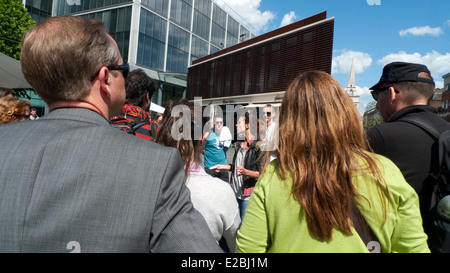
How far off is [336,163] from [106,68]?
1.08 metres

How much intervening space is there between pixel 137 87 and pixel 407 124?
8.28 ft

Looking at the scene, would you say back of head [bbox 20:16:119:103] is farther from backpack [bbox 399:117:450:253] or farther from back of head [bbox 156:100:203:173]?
backpack [bbox 399:117:450:253]

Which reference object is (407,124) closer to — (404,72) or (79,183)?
(404,72)

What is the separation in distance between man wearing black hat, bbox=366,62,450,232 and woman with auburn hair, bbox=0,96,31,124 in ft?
11.6

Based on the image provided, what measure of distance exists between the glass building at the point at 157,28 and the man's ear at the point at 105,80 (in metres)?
25.3

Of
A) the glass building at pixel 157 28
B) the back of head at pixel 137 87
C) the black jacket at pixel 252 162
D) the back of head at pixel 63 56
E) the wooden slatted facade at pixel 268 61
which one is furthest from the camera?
the glass building at pixel 157 28

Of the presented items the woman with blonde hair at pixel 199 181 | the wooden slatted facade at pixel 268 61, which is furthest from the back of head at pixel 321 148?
the wooden slatted facade at pixel 268 61

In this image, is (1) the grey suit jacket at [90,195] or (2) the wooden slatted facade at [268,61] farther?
(2) the wooden slatted facade at [268,61]

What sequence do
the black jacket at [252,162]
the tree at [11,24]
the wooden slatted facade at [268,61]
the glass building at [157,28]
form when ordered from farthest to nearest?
1. the glass building at [157,28]
2. the wooden slatted facade at [268,61]
3. the tree at [11,24]
4. the black jacket at [252,162]

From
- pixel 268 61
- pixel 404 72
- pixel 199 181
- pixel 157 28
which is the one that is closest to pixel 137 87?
pixel 199 181

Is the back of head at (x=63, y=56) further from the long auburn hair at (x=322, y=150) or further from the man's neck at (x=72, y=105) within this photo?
the long auburn hair at (x=322, y=150)

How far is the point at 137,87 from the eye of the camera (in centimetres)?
305

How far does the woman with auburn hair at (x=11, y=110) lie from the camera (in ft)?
9.98
